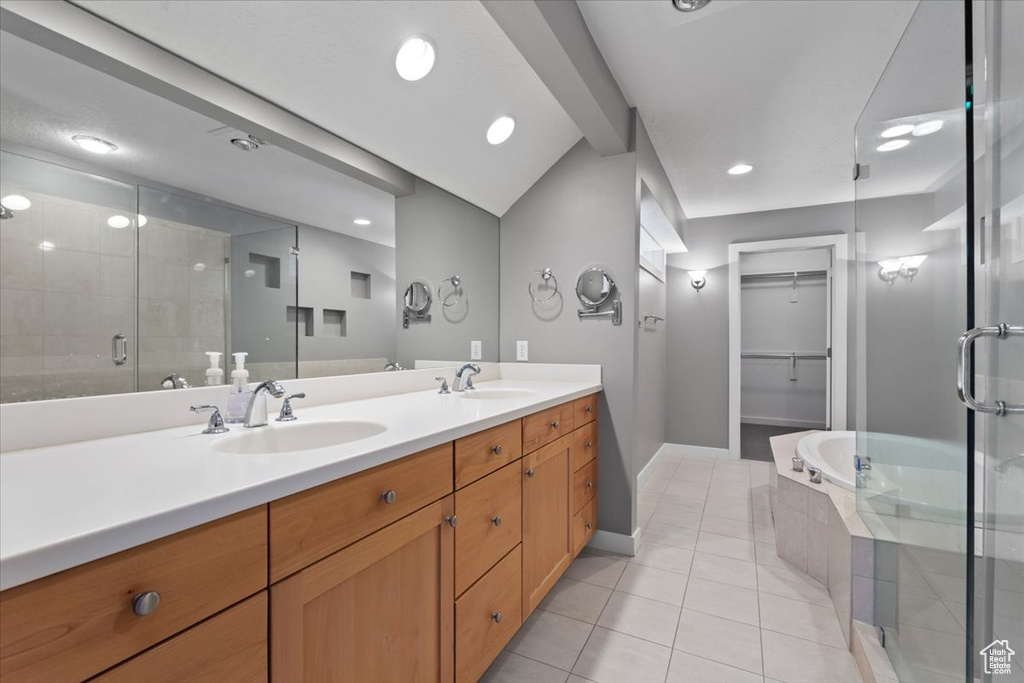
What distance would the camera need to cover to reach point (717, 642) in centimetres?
162

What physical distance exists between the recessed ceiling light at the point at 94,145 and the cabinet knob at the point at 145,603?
102cm

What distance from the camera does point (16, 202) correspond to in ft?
2.93

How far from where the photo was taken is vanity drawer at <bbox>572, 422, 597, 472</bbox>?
2.02m

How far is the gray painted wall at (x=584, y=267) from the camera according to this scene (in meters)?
2.31

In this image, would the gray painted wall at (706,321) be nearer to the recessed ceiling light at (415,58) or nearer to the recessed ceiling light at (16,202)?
the recessed ceiling light at (415,58)

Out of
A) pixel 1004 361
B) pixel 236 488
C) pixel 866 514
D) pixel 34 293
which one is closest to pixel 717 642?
pixel 866 514

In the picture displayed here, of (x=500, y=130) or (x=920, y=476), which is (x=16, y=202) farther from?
(x=920, y=476)

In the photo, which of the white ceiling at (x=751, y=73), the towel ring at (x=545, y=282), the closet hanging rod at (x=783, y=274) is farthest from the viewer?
the closet hanging rod at (x=783, y=274)

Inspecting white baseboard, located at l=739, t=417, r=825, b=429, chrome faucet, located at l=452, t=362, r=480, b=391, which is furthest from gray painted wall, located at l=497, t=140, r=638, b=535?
white baseboard, located at l=739, t=417, r=825, b=429

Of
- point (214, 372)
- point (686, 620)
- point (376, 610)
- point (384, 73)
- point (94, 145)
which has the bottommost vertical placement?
point (686, 620)

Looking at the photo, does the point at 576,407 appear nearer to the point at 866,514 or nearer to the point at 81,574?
the point at 866,514

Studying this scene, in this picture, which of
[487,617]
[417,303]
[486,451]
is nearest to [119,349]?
[486,451]

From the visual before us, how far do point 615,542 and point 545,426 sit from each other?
1.04 meters

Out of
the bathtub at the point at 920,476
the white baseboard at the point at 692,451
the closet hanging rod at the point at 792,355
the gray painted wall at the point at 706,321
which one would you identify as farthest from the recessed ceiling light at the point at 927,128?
the closet hanging rod at the point at 792,355
